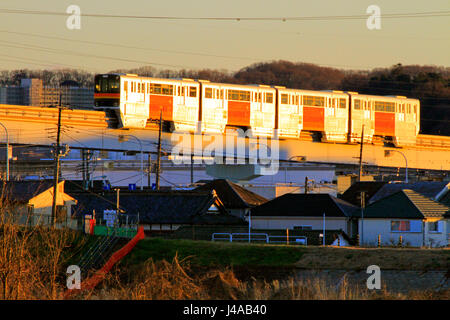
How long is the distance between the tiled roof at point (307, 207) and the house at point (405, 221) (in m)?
1.20

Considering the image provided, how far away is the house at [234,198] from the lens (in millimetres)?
47375

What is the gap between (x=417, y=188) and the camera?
152 feet

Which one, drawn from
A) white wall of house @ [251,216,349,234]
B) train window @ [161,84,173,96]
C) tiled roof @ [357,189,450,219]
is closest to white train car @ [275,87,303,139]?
train window @ [161,84,173,96]

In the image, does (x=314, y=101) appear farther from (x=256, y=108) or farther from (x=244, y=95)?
(x=244, y=95)

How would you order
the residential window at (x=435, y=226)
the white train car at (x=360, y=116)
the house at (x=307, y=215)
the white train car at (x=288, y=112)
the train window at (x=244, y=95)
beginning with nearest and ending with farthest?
the residential window at (x=435, y=226) < the house at (x=307, y=215) < the train window at (x=244, y=95) < the white train car at (x=288, y=112) < the white train car at (x=360, y=116)

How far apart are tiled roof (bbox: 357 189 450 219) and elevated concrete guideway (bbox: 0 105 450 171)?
20.8 metres

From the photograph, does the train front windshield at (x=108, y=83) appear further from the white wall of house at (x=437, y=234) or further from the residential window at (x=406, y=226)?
the white wall of house at (x=437, y=234)

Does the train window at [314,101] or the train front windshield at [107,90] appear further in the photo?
the train window at [314,101]

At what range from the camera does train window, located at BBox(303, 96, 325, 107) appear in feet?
222

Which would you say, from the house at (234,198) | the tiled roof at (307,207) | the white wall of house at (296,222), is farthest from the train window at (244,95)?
the white wall of house at (296,222)

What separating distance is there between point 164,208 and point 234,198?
5.64 m
